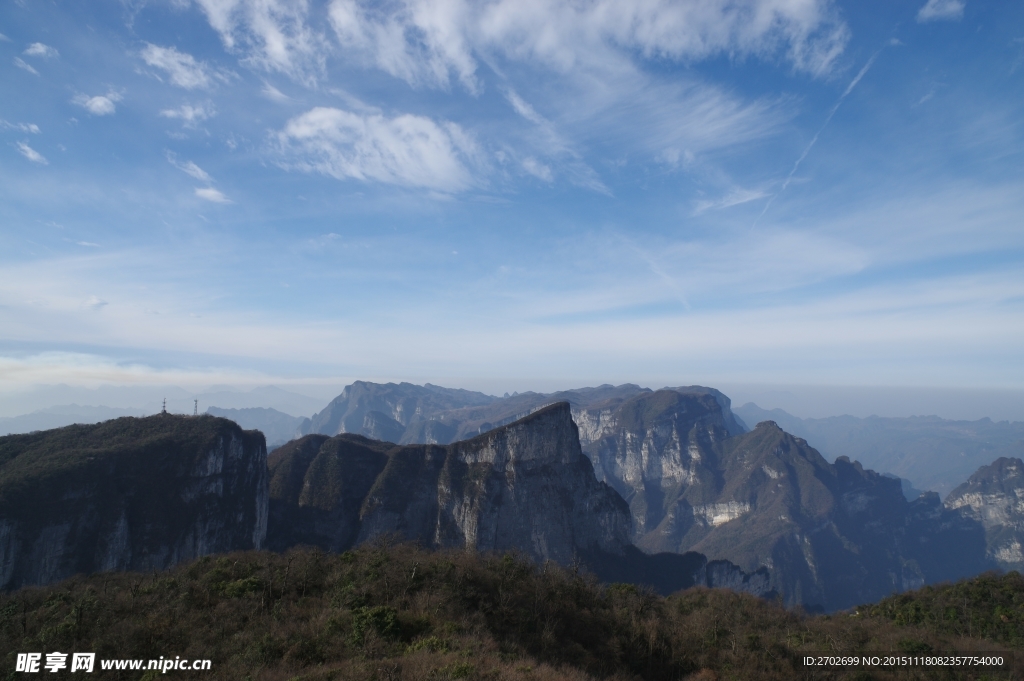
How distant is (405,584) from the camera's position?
29.4 m

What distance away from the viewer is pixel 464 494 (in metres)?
106

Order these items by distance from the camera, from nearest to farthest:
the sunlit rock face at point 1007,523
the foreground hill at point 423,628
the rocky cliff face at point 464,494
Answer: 1. the foreground hill at point 423,628
2. the rocky cliff face at point 464,494
3. the sunlit rock face at point 1007,523

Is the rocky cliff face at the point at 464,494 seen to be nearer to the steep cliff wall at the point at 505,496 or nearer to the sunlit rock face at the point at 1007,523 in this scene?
the steep cliff wall at the point at 505,496

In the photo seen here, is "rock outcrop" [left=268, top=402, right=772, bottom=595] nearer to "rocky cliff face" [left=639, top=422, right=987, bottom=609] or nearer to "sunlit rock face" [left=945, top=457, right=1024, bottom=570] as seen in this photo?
"rocky cliff face" [left=639, top=422, right=987, bottom=609]

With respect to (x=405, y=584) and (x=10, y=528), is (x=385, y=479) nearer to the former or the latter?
(x=10, y=528)

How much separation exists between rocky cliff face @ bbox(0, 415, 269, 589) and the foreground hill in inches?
1517

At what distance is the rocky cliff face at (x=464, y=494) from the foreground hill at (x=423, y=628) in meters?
63.9

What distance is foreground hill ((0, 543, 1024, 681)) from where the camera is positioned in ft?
66.8

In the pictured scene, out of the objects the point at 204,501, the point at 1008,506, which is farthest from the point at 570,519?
the point at 1008,506

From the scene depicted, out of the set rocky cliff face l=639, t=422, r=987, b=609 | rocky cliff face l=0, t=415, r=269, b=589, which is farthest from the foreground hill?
rocky cliff face l=639, t=422, r=987, b=609

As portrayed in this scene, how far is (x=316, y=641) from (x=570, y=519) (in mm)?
92929

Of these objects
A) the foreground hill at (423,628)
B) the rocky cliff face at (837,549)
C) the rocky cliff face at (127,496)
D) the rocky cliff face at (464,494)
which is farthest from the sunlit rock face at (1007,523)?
the rocky cliff face at (127,496)

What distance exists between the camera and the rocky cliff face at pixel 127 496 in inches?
2334

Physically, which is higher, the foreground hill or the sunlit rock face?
the foreground hill
